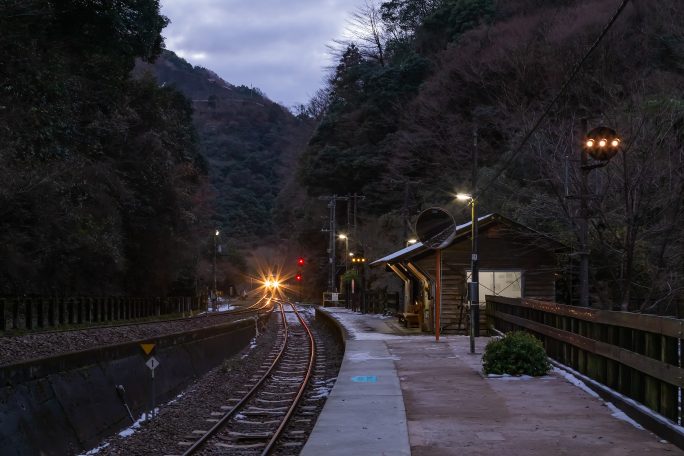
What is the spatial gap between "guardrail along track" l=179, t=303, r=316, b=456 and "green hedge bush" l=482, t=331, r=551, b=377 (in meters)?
3.78

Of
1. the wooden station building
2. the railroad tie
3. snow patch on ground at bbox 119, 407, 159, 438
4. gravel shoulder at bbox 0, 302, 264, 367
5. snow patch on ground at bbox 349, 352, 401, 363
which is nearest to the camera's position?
the railroad tie

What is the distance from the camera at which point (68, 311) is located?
34.8 m

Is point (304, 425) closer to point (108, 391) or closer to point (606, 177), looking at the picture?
point (108, 391)

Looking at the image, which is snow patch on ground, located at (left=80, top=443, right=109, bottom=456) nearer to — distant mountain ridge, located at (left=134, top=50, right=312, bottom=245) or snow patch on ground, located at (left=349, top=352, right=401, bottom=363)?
snow patch on ground, located at (left=349, top=352, right=401, bottom=363)

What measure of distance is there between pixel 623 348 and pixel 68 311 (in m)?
30.3

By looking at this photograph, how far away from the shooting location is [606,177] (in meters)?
21.9

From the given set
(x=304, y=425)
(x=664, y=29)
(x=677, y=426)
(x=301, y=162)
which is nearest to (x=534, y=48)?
(x=664, y=29)

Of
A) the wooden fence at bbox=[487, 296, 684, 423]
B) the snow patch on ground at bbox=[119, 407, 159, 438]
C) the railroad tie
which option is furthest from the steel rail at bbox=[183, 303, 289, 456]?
the wooden fence at bbox=[487, 296, 684, 423]

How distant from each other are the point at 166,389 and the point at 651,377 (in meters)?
10.9

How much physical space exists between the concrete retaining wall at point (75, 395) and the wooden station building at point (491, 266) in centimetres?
1098

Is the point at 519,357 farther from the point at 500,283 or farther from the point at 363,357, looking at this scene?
the point at 500,283

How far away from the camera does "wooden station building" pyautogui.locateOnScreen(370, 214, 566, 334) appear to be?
83.2 feet

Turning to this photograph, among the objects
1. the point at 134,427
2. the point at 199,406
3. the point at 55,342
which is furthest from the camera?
the point at 55,342

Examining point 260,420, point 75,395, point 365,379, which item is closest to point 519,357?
point 365,379
